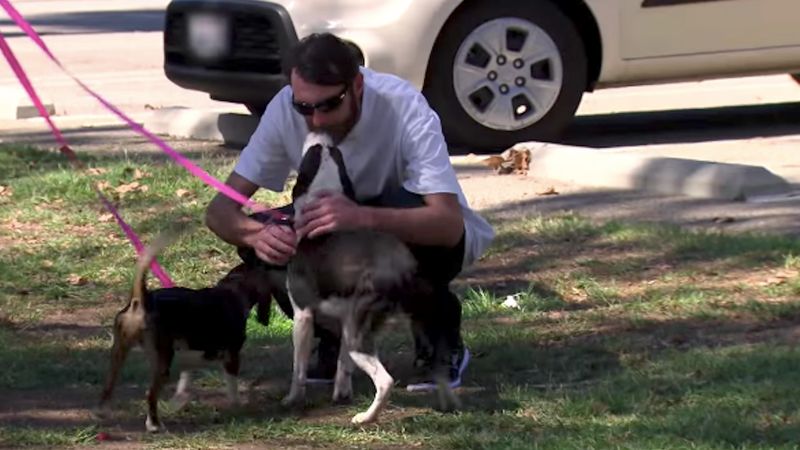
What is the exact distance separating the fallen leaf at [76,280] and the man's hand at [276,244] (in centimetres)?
184

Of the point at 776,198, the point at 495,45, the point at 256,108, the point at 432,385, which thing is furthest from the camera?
the point at 256,108

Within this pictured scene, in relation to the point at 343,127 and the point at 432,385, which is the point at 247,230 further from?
the point at 432,385

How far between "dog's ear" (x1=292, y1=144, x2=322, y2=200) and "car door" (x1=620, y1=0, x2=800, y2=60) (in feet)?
16.0

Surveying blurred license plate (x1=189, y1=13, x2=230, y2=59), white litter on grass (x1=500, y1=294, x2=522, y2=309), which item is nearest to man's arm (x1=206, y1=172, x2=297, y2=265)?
white litter on grass (x1=500, y1=294, x2=522, y2=309)

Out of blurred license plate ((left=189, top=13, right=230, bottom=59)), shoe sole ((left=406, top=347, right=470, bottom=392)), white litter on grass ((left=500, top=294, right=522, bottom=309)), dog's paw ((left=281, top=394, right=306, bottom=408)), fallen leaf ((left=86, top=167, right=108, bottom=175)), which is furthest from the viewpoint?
blurred license plate ((left=189, top=13, right=230, bottom=59))

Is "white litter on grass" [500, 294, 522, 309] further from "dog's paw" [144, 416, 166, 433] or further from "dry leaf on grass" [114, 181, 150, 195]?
"dry leaf on grass" [114, 181, 150, 195]

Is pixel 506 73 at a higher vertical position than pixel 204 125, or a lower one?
higher

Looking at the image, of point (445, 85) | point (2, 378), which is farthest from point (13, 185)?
point (2, 378)

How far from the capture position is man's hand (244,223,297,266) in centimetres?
458

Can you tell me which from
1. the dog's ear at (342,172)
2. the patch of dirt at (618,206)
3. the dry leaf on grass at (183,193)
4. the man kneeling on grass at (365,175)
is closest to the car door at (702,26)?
the patch of dirt at (618,206)

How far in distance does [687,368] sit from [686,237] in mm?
1789

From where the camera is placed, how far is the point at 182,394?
4.70 metres

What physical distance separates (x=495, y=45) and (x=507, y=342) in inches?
148

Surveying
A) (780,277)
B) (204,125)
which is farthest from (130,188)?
(780,277)
